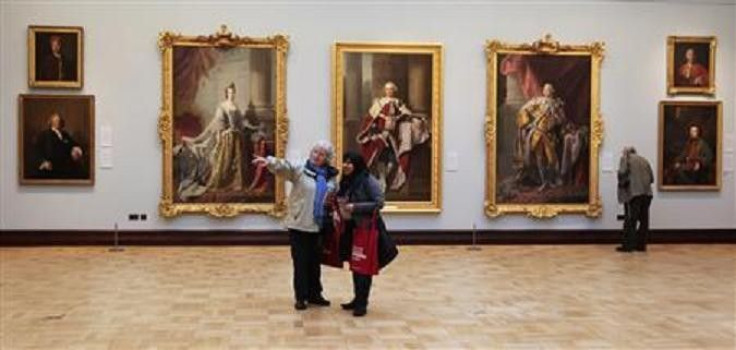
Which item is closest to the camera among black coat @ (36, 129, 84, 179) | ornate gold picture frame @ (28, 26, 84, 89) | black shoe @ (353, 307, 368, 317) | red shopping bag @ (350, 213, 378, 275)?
red shopping bag @ (350, 213, 378, 275)

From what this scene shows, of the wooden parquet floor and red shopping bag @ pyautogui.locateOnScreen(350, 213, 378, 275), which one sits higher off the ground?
red shopping bag @ pyautogui.locateOnScreen(350, 213, 378, 275)

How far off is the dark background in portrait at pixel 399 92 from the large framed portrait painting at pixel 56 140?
5262 mm

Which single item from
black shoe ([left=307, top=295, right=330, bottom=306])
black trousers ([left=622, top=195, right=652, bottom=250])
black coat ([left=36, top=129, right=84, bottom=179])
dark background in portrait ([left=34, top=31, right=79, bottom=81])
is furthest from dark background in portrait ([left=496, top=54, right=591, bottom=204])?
black coat ([left=36, top=129, right=84, bottom=179])

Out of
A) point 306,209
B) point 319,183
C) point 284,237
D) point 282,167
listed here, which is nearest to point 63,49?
point 284,237

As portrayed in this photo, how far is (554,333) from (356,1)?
1080 centimetres

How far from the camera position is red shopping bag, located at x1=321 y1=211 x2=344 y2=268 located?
10.7m

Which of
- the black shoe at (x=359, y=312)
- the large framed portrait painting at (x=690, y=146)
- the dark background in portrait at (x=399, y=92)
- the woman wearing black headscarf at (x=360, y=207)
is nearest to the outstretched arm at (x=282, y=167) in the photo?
the woman wearing black headscarf at (x=360, y=207)

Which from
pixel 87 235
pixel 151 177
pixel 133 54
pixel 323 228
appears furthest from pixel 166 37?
pixel 323 228

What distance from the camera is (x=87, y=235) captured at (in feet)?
59.7

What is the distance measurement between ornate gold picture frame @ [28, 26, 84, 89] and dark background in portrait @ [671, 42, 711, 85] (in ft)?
41.5

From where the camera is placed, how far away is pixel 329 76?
18.7 metres

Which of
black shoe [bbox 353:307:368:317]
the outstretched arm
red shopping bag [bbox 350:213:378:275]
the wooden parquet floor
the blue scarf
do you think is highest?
the outstretched arm

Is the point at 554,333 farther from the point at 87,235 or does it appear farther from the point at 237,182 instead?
the point at 87,235

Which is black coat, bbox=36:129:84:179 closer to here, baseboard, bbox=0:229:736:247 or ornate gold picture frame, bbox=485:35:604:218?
baseboard, bbox=0:229:736:247
